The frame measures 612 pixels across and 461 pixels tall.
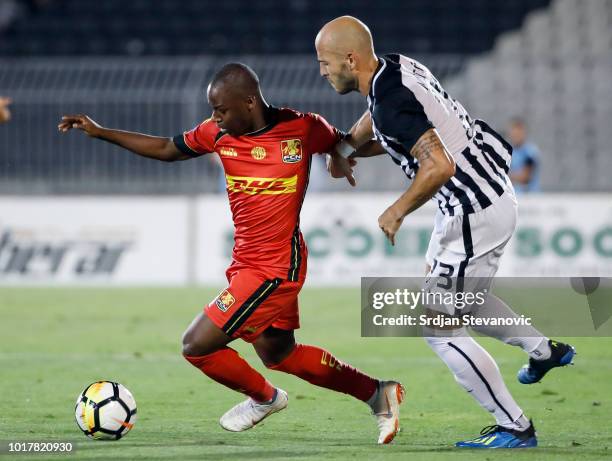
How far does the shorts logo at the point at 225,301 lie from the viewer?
5957mm

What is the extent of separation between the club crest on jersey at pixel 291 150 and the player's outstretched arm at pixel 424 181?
1.08m

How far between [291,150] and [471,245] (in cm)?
107

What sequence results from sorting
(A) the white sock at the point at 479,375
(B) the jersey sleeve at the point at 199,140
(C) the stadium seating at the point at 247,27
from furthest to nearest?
(C) the stadium seating at the point at 247,27
(B) the jersey sleeve at the point at 199,140
(A) the white sock at the point at 479,375

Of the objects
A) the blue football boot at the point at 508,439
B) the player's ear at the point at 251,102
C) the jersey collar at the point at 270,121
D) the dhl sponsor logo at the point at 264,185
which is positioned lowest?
the blue football boot at the point at 508,439

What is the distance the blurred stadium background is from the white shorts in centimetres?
938

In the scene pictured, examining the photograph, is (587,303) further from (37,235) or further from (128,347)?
(37,235)

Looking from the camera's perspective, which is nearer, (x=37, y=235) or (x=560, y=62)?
(x=37, y=235)

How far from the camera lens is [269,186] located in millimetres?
6117

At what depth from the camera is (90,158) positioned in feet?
59.2

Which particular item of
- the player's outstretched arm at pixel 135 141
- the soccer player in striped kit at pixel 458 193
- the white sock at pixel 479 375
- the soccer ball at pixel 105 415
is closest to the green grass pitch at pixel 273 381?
the soccer ball at pixel 105 415

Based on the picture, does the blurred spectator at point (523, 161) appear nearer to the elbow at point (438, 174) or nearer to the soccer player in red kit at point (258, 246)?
the soccer player in red kit at point (258, 246)

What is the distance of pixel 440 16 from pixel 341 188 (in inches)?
266

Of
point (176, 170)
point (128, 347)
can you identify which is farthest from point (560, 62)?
point (128, 347)

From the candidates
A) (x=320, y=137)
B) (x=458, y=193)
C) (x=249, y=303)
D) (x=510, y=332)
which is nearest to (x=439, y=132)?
(x=458, y=193)
